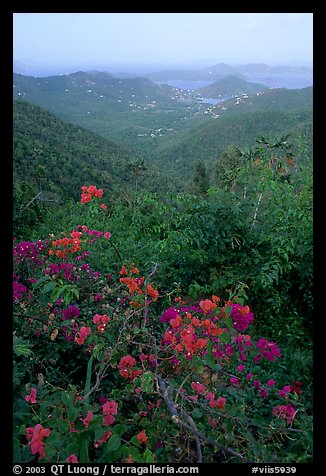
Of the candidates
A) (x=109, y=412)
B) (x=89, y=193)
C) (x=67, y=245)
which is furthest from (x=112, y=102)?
(x=109, y=412)

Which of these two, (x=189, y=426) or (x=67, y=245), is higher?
(x=67, y=245)

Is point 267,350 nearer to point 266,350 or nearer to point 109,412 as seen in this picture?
point 266,350

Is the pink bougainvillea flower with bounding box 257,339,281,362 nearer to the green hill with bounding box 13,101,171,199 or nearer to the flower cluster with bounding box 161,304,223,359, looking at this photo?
the flower cluster with bounding box 161,304,223,359

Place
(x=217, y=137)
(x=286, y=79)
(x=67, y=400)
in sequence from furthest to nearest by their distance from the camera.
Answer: (x=217, y=137)
(x=286, y=79)
(x=67, y=400)

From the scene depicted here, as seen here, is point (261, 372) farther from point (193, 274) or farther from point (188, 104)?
point (188, 104)

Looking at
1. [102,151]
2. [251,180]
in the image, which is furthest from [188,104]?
[251,180]
